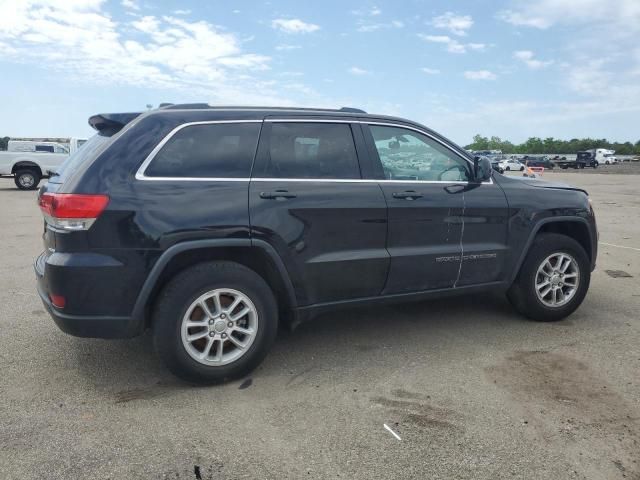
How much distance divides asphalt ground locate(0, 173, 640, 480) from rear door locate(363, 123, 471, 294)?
61 centimetres

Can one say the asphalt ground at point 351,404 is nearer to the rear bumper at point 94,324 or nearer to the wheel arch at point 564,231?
the rear bumper at point 94,324

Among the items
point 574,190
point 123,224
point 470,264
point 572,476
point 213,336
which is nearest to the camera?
point 572,476

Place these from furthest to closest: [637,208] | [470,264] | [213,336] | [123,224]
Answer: [637,208] < [470,264] < [213,336] < [123,224]

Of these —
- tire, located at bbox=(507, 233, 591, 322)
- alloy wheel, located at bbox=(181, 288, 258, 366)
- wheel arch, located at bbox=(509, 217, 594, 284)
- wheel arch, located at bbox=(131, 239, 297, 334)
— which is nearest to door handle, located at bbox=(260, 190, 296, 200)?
wheel arch, located at bbox=(131, 239, 297, 334)

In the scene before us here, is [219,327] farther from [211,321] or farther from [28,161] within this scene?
[28,161]

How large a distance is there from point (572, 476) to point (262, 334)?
194 cm

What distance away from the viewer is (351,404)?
10.4 feet

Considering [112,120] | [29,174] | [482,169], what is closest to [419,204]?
[482,169]

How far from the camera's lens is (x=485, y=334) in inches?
173

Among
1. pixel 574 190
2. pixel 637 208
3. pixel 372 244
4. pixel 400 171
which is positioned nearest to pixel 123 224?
pixel 372 244

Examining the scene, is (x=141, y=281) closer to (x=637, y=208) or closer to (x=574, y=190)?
(x=574, y=190)

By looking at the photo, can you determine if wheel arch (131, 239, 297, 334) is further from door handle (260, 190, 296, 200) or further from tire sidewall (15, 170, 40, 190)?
tire sidewall (15, 170, 40, 190)

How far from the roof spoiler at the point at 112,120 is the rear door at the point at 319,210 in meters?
0.92

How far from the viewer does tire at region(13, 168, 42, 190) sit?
20375 mm
